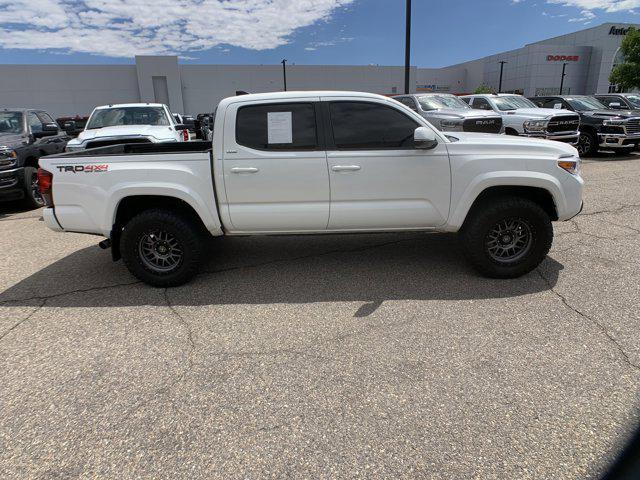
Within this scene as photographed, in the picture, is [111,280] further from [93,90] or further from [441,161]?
[93,90]

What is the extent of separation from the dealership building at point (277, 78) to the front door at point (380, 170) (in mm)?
52813

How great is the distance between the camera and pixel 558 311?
3744mm

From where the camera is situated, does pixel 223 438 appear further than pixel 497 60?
No

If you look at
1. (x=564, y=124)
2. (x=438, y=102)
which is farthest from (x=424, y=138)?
(x=564, y=124)

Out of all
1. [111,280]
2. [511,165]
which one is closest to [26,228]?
[111,280]

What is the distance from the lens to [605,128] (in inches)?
522

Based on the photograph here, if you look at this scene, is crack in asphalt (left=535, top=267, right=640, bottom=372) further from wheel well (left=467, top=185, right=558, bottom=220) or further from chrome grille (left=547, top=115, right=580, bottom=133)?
chrome grille (left=547, top=115, right=580, bottom=133)

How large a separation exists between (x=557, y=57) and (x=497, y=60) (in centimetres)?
876

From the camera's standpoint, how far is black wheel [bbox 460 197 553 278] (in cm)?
427

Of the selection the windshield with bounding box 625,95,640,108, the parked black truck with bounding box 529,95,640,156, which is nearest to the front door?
the parked black truck with bounding box 529,95,640,156

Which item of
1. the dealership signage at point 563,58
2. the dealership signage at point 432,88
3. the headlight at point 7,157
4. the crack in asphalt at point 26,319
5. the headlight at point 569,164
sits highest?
the dealership signage at point 563,58

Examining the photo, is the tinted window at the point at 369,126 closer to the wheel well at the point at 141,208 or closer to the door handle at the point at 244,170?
the door handle at the point at 244,170

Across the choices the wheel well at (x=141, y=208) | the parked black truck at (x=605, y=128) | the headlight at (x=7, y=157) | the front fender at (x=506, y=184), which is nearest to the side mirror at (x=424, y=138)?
the front fender at (x=506, y=184)

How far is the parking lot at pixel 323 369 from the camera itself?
227 cm
